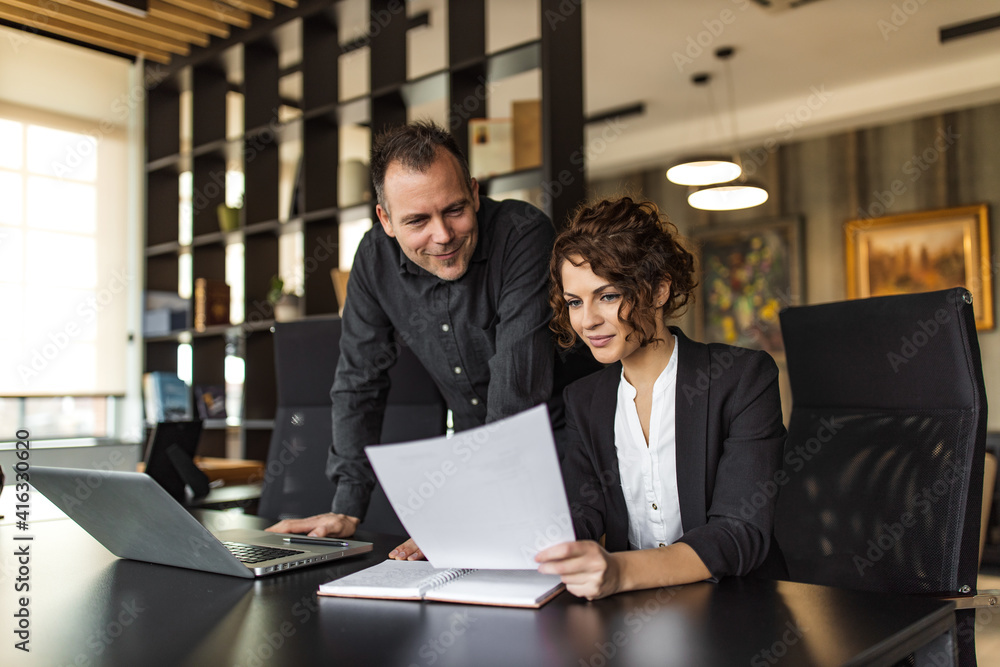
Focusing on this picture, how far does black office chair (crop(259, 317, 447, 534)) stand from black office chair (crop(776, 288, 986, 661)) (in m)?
0.81

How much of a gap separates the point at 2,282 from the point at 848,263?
5.30 meters

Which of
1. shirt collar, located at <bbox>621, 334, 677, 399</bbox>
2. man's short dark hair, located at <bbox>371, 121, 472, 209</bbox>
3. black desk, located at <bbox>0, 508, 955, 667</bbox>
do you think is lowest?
black desk, located at <bbox>0, 508, 955, 667</bbox>

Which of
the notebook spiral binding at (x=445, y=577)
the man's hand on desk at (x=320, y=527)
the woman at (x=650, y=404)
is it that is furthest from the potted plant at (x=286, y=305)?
the notebook spiral binding at (x=445, y=577)

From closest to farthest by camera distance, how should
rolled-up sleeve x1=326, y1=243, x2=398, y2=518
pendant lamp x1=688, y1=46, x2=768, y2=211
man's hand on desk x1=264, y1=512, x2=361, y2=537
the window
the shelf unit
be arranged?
man's hand on desk x1=264, y1=512, x2=361, y2=537
rolled-up sleeve x1=326, y1=243, x2=398, y2=518
the shelf unit
the window
pendant lamp x1=688, y1=46, x2=768, y2=211

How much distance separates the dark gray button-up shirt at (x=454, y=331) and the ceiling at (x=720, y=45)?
1.31m

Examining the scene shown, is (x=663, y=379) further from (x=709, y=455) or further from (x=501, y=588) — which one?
(x=501, y=588)

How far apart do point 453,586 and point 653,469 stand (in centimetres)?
47

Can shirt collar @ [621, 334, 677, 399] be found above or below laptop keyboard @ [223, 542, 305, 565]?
above

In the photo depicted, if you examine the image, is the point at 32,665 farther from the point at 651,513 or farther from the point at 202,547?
the point at 651,513

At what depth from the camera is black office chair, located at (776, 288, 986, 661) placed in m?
1.29

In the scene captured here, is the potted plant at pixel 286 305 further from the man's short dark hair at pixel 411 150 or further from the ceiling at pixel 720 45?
the man's short dark hair at pixel 411 150

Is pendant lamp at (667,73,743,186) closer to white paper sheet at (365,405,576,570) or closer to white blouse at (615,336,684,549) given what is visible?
white blouse at (615,336,684,549)

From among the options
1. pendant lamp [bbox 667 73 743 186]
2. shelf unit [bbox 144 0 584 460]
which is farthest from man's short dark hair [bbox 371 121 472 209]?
pendant lamp [bbox 667 73 743 186]

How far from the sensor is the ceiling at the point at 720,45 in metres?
3.73
